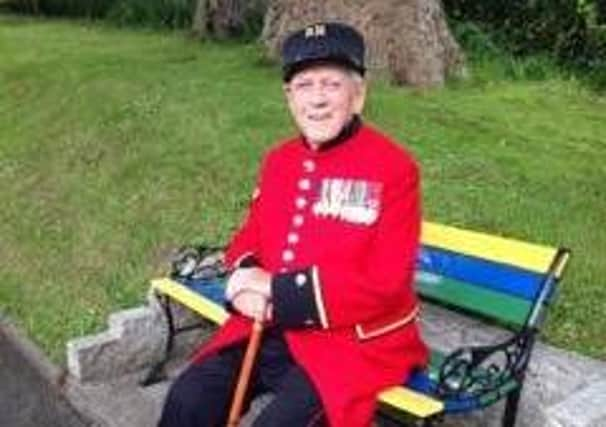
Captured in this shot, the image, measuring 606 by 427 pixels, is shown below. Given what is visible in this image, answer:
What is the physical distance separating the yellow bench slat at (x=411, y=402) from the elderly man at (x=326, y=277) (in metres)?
0.04

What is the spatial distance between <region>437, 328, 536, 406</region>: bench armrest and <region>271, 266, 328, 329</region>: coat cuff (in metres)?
0.49

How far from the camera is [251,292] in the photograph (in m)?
4.75

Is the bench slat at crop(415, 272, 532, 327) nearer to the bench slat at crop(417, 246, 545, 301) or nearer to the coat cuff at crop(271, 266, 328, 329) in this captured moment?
the bench slat at crop(417, 246, 545, 301)

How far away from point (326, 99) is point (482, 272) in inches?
45.5

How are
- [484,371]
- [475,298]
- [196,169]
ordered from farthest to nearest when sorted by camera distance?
[196,169]
[475,298]
[484,371]

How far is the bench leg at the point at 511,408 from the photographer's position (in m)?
4.93

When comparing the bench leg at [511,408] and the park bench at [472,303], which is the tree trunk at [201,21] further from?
the bench leg at [511,408]

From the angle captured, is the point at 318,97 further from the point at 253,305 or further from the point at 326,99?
the point at 253,305

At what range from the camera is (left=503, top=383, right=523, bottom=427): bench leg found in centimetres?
493

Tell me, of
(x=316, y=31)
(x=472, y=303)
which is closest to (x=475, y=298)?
(x=472, y=303)

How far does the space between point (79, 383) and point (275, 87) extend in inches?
177

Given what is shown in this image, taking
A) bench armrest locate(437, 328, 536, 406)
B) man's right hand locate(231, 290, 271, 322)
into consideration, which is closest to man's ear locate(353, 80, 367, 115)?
man's right hand locate(231, 290, 271, 322)

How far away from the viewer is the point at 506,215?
24.0 ft

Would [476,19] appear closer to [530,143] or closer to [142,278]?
[530,143]
